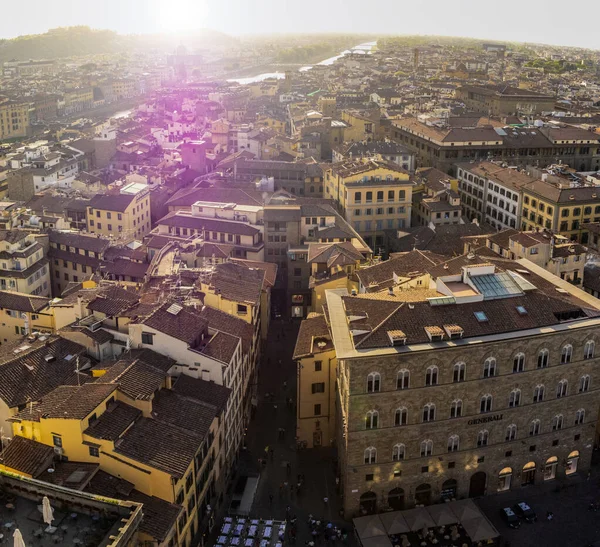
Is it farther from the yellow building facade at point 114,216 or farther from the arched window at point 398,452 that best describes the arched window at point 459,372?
the yellow building facade at point 114,216

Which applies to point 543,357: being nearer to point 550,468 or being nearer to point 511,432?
point 511,432

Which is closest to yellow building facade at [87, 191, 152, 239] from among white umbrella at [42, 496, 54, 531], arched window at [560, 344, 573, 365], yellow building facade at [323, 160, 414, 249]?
yellow building facade at [323, 160, 414, 249]

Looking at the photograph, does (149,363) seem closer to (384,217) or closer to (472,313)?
(472,313)

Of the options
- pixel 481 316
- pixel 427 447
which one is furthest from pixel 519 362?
pixel 427 447

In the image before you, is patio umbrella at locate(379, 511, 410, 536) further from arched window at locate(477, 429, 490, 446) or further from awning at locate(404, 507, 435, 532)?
arched window at locate(477, 429, 490, 446)

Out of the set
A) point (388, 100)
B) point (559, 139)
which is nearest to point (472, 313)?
point (559, 139)
